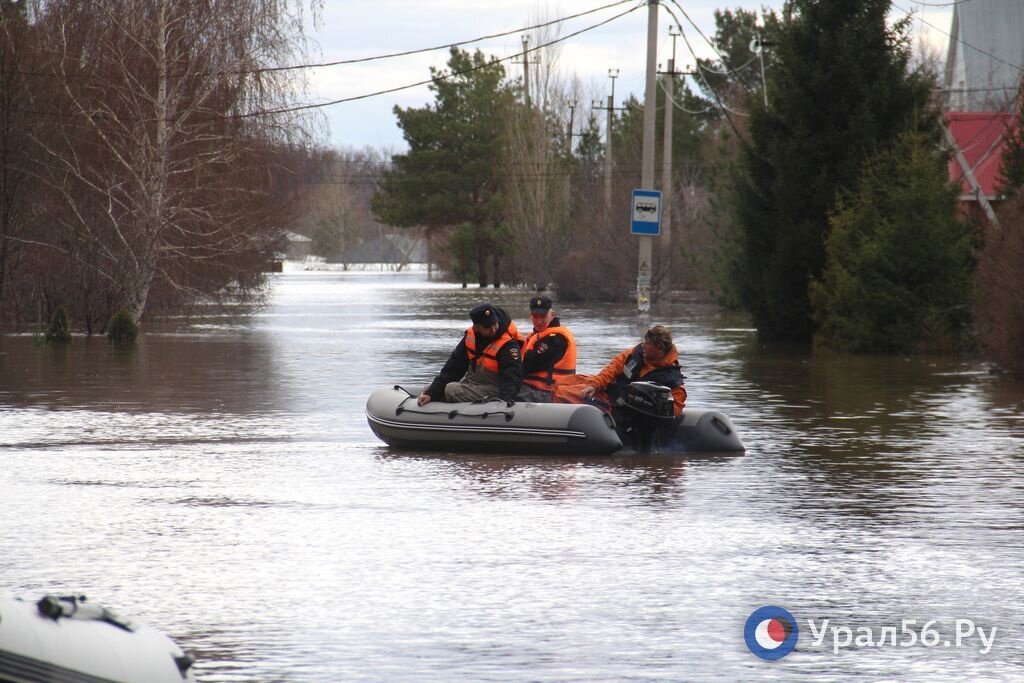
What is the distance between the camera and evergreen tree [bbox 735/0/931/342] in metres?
33.4

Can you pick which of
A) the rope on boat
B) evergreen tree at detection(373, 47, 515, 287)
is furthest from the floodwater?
evergreen tree at detection(373, 47, 515, 287)

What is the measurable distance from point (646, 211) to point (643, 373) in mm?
14542

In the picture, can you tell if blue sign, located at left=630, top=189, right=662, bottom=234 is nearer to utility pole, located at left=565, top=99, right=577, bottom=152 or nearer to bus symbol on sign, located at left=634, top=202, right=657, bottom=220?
bus symbol on sign, located at left=634, top=202, right=657, bottom=220

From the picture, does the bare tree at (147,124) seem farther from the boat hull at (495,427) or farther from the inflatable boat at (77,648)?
the inflatable boat at (77,648)

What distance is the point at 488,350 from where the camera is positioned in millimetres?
15484

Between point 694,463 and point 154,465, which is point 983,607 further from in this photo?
point 154,465

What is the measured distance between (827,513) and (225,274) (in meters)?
35.6

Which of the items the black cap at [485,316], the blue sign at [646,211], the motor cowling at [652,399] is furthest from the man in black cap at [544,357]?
the blue sign at [646,211]

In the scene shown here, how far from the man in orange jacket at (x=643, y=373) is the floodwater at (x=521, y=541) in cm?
80

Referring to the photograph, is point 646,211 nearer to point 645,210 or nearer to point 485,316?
point 645,210

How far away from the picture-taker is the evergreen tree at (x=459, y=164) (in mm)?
105688

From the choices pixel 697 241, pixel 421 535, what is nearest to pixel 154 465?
pixel 421 535

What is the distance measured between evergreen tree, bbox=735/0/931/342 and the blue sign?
5.46 metres

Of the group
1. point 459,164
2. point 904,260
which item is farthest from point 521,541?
point 459,164
